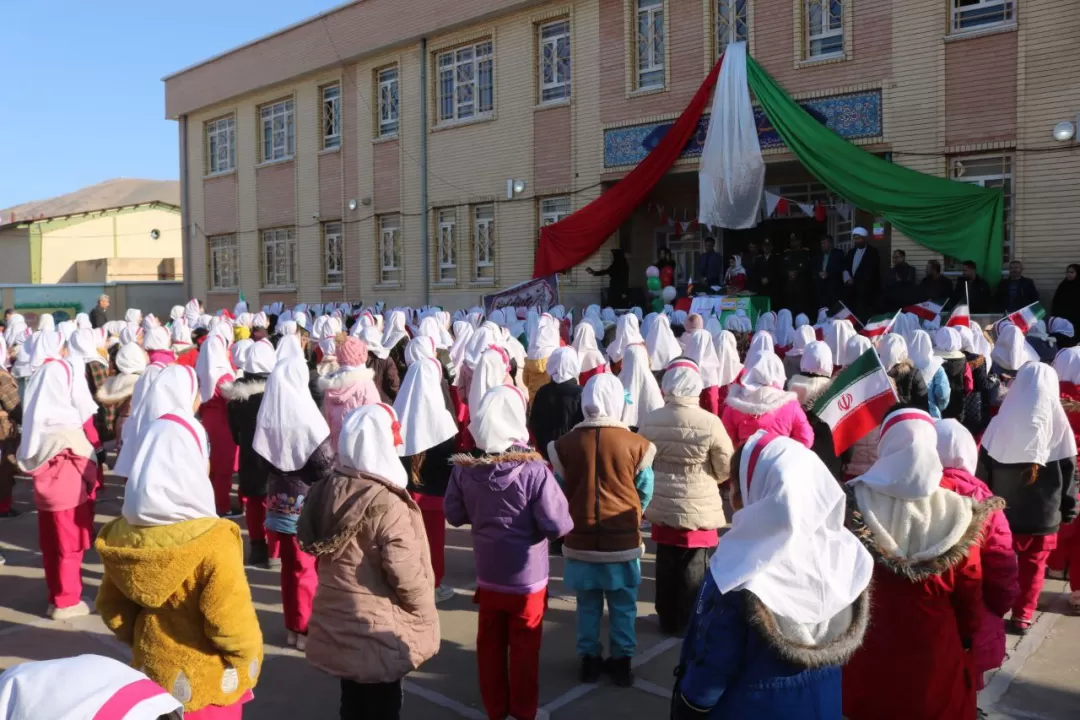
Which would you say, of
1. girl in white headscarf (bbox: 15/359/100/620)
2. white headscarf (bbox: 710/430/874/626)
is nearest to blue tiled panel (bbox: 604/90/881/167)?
girl in white headscarf (bbox: 15/359/100/620)

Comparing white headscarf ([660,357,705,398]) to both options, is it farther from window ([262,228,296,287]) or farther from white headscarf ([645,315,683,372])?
window ([262,228,296,287])

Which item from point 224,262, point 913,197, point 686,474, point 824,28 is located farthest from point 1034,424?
point 224,262

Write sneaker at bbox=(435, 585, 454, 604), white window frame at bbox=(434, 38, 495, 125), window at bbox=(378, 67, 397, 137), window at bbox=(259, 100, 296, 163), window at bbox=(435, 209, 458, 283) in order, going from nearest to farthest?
sneaker at bbox=(435, 585, 454, 604)
white window frame at bbox=(434, 38, 495, 125)
window at bbox=(435, 209, 458, 283)
window at bbox=(378, 67, 397, 137)
window at bbox=(259, 100, 296, 163)

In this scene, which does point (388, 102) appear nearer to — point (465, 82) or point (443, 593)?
point (465, 82)

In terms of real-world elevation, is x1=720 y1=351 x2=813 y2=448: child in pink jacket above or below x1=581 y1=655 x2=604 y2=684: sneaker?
above

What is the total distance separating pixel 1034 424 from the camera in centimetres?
545

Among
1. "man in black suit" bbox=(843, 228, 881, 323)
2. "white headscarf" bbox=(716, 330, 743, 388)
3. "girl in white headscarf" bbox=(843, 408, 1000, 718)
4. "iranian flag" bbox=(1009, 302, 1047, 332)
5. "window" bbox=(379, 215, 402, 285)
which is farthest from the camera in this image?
"window" bbox=(379, 215, 402, 285)

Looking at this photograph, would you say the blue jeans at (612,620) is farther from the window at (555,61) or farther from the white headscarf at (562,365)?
the window at (555,61)

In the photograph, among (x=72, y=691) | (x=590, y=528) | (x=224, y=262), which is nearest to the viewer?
(x=72, y=691)

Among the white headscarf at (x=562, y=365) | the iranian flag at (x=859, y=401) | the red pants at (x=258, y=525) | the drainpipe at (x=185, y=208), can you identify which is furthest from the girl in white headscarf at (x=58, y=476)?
the drainpipe at (x=185, y=208)

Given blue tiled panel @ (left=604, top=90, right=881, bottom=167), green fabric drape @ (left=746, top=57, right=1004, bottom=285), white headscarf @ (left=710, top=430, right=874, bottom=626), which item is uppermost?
blue tiled panel @ (left=604, top=90, right=881, bottom=167)

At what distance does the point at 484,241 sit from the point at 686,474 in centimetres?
1589

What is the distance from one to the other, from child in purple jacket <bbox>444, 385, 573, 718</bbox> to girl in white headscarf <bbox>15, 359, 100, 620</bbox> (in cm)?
313

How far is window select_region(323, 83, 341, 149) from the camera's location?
24.3m
